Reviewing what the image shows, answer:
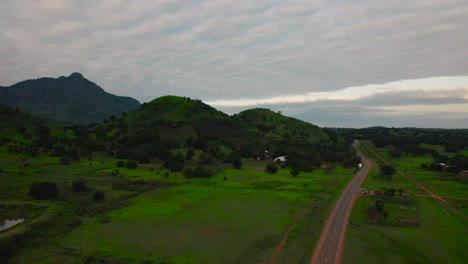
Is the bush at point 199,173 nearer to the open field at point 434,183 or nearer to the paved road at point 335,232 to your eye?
the paved road at point 335,232

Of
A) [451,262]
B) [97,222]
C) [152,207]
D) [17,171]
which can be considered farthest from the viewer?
[17,171]

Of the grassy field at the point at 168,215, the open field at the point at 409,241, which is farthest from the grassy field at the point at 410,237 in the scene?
the grassy field at the point at 168,215

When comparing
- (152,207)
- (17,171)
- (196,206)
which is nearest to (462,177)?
(196,206)

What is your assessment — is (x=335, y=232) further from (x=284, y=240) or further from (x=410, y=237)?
(x=410, y=237)

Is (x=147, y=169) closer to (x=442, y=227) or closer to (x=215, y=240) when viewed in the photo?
(x=215, y=240)

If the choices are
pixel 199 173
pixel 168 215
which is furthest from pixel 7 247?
pixel 199 173

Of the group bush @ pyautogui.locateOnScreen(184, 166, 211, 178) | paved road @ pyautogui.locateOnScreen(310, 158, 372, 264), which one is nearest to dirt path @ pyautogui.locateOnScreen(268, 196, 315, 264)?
paved road @ pyautogui.locateOnScreen(310, 158, 372, 264)

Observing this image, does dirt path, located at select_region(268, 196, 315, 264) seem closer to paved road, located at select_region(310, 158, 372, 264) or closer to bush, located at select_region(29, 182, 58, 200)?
paved road, located at select_region(310, 158, 372, 264)
